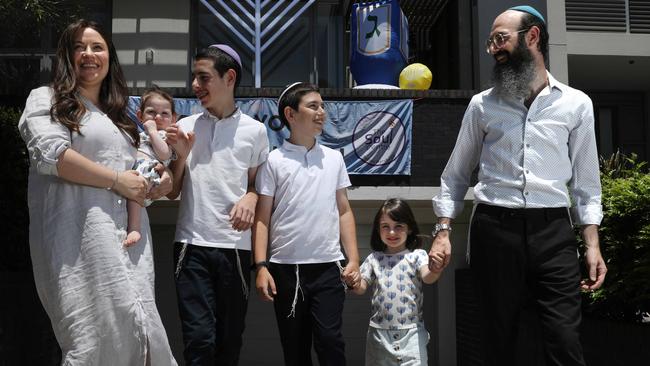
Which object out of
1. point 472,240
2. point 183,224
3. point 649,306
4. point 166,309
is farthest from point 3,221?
point 649,306

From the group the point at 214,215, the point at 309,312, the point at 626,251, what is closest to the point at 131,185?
the point at 214,215

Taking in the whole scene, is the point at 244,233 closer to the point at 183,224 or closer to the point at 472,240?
the point at 183,224

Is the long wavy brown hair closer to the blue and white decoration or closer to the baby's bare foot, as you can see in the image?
the baby's bare foot

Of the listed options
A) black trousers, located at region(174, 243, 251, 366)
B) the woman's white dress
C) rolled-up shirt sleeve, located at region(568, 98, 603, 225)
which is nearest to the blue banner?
black trousers, located at region(174, 243, 251, 366)

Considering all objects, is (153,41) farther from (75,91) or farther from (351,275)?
(75,91)

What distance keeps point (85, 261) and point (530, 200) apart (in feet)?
5.98

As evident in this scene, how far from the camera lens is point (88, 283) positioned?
9.02 ft

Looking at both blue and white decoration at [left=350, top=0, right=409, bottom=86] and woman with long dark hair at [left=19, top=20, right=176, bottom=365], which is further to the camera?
blue and white decoration at [left=350, top=0, right=409, bottom=86]

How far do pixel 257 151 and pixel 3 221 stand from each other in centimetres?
343

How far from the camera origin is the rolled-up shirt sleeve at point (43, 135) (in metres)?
2.76

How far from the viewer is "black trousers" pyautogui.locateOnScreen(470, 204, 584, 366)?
292 cm

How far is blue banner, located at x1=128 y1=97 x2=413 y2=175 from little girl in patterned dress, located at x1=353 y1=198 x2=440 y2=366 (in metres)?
3.03

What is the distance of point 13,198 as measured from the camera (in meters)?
6.29

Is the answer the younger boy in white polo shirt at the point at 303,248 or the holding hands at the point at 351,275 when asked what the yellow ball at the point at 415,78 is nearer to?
the younger boy in white polo shirt at the point at 303,248
